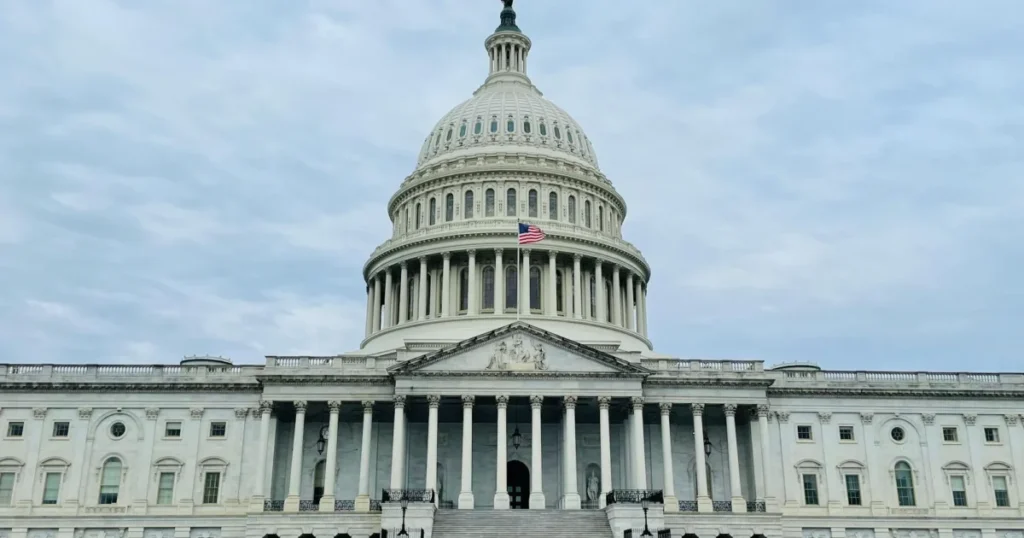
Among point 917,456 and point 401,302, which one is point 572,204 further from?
point 917,456

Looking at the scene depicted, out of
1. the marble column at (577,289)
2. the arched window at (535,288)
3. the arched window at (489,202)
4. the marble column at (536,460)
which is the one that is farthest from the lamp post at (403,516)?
the arched window at (489,202)

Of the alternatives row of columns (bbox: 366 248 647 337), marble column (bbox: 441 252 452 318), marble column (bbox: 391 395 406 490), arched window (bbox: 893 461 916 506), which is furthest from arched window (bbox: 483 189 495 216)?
arched window (bbox: 893 461 916 506)

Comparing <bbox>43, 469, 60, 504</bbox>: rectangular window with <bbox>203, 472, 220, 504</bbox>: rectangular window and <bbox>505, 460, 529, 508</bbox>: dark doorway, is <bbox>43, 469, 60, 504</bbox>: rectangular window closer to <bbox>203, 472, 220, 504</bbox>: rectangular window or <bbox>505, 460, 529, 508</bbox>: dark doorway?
<bbox>203, 472, 220, 504</bbox>: rectangular window

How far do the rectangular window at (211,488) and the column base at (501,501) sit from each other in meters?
18.5

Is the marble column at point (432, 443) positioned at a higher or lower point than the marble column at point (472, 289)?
lower

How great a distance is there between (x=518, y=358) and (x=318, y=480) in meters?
15.8

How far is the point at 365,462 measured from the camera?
6172 cm

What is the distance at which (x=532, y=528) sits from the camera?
54188 millimetres

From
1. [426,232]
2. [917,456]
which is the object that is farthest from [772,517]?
[426,232]

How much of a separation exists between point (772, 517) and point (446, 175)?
38753 mm

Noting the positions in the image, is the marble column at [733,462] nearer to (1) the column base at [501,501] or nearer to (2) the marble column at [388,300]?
(1) the column base at [501,501]

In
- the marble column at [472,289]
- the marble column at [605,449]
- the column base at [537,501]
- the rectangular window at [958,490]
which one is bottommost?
the column base at [537,501]

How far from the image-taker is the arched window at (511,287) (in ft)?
254

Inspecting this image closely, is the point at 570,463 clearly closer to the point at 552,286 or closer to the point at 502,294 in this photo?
the point at 502,294
